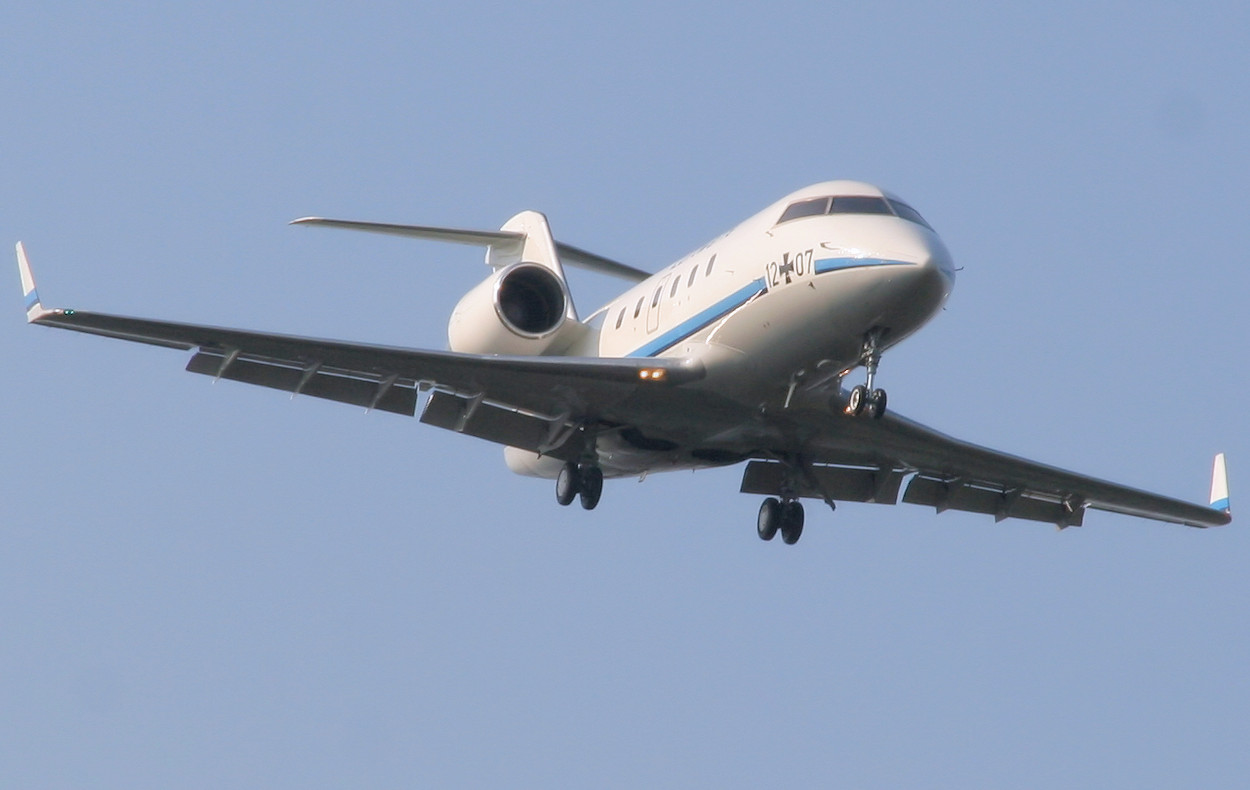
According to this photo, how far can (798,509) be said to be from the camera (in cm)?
2439

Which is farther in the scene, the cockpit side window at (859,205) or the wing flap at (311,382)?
the wing flap at (311,382)

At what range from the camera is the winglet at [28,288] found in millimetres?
20062

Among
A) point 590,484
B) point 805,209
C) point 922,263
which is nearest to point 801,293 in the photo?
point 805,209

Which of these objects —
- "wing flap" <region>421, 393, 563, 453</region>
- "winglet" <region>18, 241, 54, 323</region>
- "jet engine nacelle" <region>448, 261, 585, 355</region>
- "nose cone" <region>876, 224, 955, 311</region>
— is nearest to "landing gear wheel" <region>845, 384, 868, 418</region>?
"nose cone" <region>876, 224, 955, 311</region>

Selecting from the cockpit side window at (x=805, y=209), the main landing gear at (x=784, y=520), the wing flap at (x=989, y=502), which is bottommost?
the main landing gear at (x=784, y=520)

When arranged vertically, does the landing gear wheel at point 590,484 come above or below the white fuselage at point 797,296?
below

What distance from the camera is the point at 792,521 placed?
24.3 meters

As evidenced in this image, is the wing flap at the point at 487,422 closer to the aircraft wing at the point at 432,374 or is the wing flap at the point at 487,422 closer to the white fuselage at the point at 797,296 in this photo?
the aircraft wing at the point at 432,374

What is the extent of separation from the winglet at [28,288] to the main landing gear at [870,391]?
7.99 m

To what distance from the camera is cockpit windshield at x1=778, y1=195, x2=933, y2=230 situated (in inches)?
814

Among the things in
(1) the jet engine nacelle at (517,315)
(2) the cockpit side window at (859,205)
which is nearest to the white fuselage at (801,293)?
(2) the cockpit side window at (859,205)

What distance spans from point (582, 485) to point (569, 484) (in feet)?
Answer: 0.50

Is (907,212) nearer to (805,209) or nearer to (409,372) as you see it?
(805,209)

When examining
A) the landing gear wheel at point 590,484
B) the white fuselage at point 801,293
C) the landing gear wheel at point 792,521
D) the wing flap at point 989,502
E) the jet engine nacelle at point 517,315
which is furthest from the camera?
the wing flap at point 989,502
